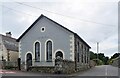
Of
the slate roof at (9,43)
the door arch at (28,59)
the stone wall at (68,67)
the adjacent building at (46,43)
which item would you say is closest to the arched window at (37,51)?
the adjacent building at (46,43)

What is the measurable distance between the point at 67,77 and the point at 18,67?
12.4 metres

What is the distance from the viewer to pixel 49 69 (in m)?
29.8

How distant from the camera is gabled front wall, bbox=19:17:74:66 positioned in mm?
31906

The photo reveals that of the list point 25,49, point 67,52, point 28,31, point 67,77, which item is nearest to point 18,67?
point 25,49

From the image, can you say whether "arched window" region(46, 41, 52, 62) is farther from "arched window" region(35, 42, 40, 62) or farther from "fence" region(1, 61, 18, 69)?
"fence" region(1, 61, 18, 69)

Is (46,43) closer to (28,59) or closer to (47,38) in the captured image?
(47,38)

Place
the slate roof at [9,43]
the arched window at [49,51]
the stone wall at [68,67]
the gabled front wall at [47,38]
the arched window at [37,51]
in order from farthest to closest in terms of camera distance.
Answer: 1. the slate roof at [9,43]
2. the arched window at [37,51]
3. the arched window at [49,51]
4. the gabled front wall at [47,38]
5. the stone wall at [68,67]

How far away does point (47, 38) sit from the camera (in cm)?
3325

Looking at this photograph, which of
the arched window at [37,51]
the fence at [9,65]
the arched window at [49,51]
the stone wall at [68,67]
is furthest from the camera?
the fence at [9,65]

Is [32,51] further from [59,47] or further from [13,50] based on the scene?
[13,50]

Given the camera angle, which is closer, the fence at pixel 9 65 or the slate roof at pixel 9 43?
the fence at pixel 9 65

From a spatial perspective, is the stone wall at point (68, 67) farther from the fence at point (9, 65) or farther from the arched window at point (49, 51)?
the fence at point (9, 65)

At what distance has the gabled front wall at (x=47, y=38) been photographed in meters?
31.9

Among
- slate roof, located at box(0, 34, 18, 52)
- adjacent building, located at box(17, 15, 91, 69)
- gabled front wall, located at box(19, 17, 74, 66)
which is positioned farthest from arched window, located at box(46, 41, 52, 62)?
slate roof, located at box(0, 34, 18, 52)
